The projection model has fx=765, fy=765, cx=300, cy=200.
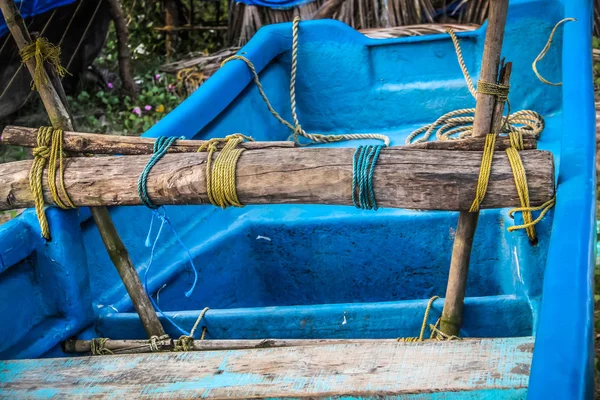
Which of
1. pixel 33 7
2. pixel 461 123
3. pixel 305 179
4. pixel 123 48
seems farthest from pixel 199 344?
pixel 123 48

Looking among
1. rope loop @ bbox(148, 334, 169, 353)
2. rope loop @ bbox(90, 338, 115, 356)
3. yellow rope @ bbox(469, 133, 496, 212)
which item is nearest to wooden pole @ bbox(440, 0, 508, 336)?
yellow rope @ bbox(469, 133, 496, 212)

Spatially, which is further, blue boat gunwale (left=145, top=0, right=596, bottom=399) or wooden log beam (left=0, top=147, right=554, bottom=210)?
wooden log beam (left=0, top=147, right=554, bottom=210)

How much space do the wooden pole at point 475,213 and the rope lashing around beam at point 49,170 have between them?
1.11m

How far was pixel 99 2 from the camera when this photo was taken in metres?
5.89

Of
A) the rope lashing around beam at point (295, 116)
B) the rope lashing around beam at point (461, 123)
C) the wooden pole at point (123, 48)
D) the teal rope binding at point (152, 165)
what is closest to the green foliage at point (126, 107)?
the wooden pole at point (123, 48)

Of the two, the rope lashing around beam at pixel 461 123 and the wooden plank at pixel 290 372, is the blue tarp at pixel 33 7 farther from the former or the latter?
the wooden plank at pixel 290 372

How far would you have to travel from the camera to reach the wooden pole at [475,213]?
199cm

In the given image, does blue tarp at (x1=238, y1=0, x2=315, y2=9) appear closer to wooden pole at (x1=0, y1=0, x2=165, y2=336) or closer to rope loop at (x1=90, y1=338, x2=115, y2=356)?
wooden pole at (x1=0, y1=0, x2=165, y2=336)

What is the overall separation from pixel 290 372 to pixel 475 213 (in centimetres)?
69

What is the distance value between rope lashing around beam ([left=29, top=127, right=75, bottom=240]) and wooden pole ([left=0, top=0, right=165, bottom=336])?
0.07 meters

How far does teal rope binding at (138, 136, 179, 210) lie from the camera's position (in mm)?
2100

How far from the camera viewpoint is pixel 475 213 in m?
2.07

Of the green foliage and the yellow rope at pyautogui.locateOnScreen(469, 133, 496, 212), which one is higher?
the yellow rope at pyautogui.locateOnScreen(469, 133, 496, 212)

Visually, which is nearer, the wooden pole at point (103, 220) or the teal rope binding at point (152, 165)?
the teal rope binding at point (152, 165)
